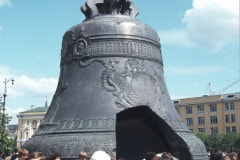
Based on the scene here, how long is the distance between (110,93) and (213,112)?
4882 cm

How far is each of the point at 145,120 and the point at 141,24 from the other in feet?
6.24

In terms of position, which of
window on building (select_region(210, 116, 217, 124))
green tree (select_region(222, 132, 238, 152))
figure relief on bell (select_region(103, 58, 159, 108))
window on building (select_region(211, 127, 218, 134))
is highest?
window on building (select_region(210, 116, 217, 124))

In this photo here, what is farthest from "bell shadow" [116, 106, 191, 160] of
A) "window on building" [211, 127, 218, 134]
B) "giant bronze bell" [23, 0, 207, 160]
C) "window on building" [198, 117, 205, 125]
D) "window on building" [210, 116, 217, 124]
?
"window on building" [211, 127, 218, 134]

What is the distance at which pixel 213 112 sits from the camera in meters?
53.8

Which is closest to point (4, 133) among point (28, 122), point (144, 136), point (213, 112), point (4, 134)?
point (4, 134)

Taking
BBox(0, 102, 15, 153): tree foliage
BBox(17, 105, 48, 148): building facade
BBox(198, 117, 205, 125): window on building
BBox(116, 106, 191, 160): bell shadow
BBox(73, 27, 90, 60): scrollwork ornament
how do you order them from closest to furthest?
1. BBox(116, 106, 191, 160): bell shadow
2. BBox(73, 27, 90, 60): scrollwork ornament
3. BBox(0, 102, 15, 153): tree foliage
4. BBox(198, 117, 205, 125): window on building
5. BBox(17, 105, 48, 148): building facade

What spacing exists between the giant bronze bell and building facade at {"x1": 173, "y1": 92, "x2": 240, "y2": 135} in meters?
47.0

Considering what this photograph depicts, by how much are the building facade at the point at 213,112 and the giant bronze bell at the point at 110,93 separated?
1852 inches

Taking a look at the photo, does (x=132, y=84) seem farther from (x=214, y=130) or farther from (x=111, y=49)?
(x=214, y=130)

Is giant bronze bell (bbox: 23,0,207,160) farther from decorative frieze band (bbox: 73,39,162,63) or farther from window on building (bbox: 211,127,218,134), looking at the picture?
window on building (bbox: 211,127,218,134)

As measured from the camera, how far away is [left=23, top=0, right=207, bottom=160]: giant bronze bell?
653 centimetres

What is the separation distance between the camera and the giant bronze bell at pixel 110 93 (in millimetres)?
6529

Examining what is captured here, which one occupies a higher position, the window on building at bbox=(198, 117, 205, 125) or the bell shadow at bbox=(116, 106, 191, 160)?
the window on building at bbox=(198, 117, 205, 125)

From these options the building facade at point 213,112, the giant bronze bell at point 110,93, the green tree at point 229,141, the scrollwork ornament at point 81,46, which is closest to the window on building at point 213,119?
the building facade at point 213,112
